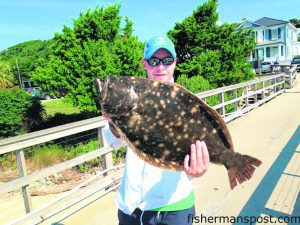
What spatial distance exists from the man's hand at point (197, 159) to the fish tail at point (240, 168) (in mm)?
181

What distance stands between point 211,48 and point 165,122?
15202 mm

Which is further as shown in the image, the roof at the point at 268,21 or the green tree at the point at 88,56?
the roof at the point at 268,21

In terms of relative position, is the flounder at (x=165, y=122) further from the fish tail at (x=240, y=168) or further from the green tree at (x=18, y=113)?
the green tree at (x=18, y=113)

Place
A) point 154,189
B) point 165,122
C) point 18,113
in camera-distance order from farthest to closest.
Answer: point 18,113
point 154,189
point 165,122

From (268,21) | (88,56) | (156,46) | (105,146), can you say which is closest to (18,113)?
(88,56)

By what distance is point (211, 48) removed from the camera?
16328mm

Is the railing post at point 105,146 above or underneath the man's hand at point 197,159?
underneath

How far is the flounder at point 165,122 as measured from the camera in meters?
1.57

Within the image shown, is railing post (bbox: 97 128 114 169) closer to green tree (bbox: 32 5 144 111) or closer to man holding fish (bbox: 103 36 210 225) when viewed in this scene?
man holding fish (bbox: 103 36 210 225)

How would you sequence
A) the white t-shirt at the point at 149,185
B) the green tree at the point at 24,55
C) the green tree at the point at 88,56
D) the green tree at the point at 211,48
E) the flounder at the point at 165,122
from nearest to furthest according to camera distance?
the flounder at the point at 165,122, the white t-shirt at the point at 149,185, the green tree at the point at 88,56, the green tree at the point at 211,48, the green tree at the point at 24,55

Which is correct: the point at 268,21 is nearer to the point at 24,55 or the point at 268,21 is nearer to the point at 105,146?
the point at 105,146

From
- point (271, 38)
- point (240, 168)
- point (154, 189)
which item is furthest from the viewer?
point (271, 38)

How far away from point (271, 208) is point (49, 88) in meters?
10.5

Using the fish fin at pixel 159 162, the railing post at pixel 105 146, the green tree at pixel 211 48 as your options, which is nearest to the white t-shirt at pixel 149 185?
the fish fin at pixel 159 162
